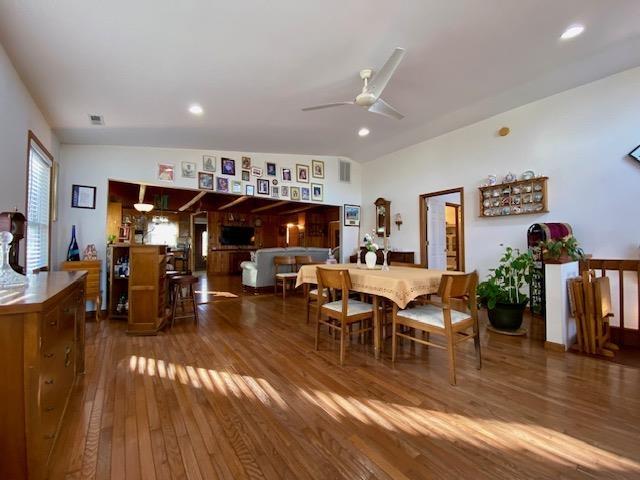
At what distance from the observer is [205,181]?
5191mm

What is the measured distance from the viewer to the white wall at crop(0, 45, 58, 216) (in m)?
2.31

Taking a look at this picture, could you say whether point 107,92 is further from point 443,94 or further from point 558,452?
point 558,452

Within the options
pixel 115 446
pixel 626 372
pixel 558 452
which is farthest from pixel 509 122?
pixel 115 446

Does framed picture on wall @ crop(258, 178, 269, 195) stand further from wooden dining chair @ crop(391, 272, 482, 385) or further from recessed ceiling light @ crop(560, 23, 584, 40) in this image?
recessed ceiling light @ crop(560, 23, 584, 40)

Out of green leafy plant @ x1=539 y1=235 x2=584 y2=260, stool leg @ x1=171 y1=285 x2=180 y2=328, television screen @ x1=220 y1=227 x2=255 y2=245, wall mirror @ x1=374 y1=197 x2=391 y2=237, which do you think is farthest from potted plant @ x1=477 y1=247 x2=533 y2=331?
television screen @ x1=220 y1=227 x2=255 y2=245

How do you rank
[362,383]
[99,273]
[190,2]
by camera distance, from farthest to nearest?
1. [99,273]
2. [362,383]
3. [190,2]

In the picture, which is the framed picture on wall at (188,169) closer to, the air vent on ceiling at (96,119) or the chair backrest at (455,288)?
the air vent on ceiling at (96,119)

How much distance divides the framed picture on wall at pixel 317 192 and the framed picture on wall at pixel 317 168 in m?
0.21

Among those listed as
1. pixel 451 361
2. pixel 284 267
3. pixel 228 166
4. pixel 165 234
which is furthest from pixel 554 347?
pixel 165 234

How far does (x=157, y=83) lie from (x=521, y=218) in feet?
16.5

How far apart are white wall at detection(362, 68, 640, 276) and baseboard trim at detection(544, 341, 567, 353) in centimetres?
157

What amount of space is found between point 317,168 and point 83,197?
4185mm

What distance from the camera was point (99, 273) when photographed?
4.04m

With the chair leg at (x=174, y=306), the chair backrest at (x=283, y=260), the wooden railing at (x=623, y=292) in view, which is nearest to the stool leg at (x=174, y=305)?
the chair leg at (x=174, y=306)
